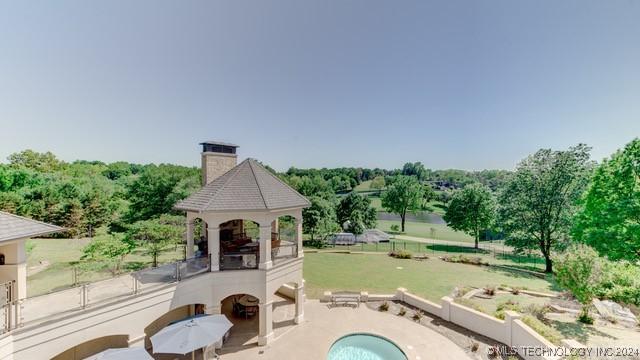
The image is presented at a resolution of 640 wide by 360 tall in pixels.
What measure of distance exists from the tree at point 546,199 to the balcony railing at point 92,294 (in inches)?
1184

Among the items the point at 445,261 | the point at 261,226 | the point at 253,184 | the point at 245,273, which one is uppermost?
the point at 253,184

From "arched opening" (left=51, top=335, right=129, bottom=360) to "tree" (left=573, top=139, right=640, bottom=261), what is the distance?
87.7 ft

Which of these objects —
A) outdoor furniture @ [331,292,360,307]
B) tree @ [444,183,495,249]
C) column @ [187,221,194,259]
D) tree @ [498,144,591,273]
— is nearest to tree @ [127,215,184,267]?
column @ [187,221,194,259]

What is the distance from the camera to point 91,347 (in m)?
10.4

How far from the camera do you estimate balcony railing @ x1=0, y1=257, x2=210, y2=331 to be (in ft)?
25.7

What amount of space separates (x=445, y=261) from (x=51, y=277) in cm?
3135

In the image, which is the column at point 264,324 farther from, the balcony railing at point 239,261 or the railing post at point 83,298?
the railing post at point 83,298

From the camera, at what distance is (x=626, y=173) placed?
18.5 meters

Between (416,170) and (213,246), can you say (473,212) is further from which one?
(416,170)

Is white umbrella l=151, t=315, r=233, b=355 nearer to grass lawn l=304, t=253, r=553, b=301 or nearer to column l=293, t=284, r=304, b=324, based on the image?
column l=293, t=284, r=304, b=324

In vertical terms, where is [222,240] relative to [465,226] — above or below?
above

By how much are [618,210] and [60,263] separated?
4070 centimetres

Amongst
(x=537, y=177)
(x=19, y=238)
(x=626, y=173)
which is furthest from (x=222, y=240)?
(x=537, y=177)

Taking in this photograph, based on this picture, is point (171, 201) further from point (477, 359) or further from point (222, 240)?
point (477, 359)
